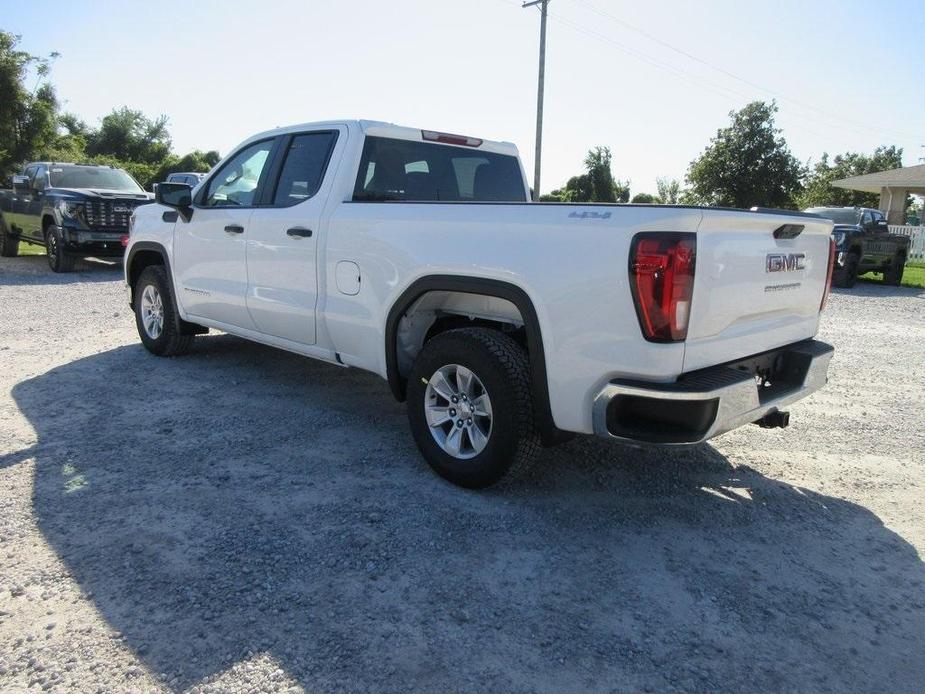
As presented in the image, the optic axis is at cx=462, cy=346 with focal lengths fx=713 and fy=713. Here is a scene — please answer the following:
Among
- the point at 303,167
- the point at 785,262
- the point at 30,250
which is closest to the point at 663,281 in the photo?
the point at 785,262

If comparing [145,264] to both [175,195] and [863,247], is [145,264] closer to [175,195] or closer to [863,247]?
[175,195]

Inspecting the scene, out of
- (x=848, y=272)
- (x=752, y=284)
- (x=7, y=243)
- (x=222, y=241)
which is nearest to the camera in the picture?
(x=752, y=284)

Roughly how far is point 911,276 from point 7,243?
21.6 meters

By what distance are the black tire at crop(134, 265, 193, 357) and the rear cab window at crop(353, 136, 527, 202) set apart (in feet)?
8.27

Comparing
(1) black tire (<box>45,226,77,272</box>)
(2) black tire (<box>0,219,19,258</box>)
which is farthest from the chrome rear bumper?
(2) black tire (<box>0,219,19,258</box>)

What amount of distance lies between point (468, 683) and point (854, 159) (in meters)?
76.5

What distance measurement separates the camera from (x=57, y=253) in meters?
12.6

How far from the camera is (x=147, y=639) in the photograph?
8.11 ft

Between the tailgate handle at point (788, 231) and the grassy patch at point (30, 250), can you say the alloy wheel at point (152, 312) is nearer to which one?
the tailgate handle at point (788, 231)

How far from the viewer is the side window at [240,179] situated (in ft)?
17.0

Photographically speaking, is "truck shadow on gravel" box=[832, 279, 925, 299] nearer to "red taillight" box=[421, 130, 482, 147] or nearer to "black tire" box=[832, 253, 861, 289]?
"black tire" box=[832, 253, 861, 289]

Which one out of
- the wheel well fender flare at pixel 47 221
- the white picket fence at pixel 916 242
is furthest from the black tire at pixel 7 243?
the white picket fence at pixel 916 242

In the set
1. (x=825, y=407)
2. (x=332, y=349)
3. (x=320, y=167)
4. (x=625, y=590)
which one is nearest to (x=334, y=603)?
(x=625, y=590)

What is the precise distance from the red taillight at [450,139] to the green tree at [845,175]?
152ft
